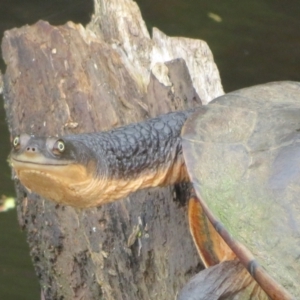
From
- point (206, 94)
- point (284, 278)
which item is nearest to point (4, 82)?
point (206, 94)

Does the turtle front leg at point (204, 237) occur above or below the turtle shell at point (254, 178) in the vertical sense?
below

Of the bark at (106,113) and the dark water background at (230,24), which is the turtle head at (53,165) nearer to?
the bark at (106,113)

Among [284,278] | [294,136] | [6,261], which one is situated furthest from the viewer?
[6,261]

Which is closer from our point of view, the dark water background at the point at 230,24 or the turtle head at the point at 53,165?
the turtle head at the point at 53,165

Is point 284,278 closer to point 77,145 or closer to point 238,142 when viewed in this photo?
point 238,142

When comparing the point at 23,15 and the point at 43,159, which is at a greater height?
the point at 43,159

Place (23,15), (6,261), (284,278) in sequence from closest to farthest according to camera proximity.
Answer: (284,278) < (6,261) < (23,15)

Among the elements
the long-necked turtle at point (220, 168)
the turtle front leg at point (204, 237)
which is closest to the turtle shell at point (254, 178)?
the long-necked turtle at point (220, 168)

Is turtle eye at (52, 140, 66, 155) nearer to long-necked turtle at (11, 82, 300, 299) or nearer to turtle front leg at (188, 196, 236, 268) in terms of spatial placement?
long-necked turtle at (11, 82, 300, 299)

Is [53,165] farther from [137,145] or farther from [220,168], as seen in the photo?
[220,168]

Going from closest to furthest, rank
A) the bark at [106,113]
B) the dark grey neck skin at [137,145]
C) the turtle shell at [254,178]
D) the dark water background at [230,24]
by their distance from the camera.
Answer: the turtle shell at [254,178]
the dark grey neck skin at [137,145]
the bark at [106,113]
the dark water background at [230,24]
